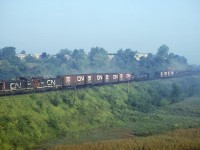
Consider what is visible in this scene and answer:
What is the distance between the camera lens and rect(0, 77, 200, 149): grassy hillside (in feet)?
115

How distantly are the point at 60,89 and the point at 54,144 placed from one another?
19291 mm

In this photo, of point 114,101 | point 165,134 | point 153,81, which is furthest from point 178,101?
point 165,134

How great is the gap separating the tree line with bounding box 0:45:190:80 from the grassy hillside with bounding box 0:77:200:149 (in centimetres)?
4033

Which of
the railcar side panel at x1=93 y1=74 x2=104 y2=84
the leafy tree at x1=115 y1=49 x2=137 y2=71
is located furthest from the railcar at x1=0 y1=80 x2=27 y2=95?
the leafy tree at x1=115 y1=49 x2=137 y2=71

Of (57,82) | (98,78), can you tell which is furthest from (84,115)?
(98,78)

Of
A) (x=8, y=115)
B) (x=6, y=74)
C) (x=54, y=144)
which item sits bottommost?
(x=54, y=144)

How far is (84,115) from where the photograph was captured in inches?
1812

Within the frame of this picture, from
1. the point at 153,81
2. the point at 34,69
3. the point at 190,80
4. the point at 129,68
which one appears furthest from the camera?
the point at 129,68

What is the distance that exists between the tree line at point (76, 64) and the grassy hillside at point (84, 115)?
40.3 meters

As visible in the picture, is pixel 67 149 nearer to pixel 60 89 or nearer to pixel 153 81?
pixel 60 89

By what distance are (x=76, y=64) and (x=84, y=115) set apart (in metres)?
76.0

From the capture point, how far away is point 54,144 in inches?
1348

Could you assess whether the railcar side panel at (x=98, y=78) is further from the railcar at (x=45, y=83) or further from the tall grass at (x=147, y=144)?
the tall grass at (x=147, y=144)

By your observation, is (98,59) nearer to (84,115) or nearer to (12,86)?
(84,115)
